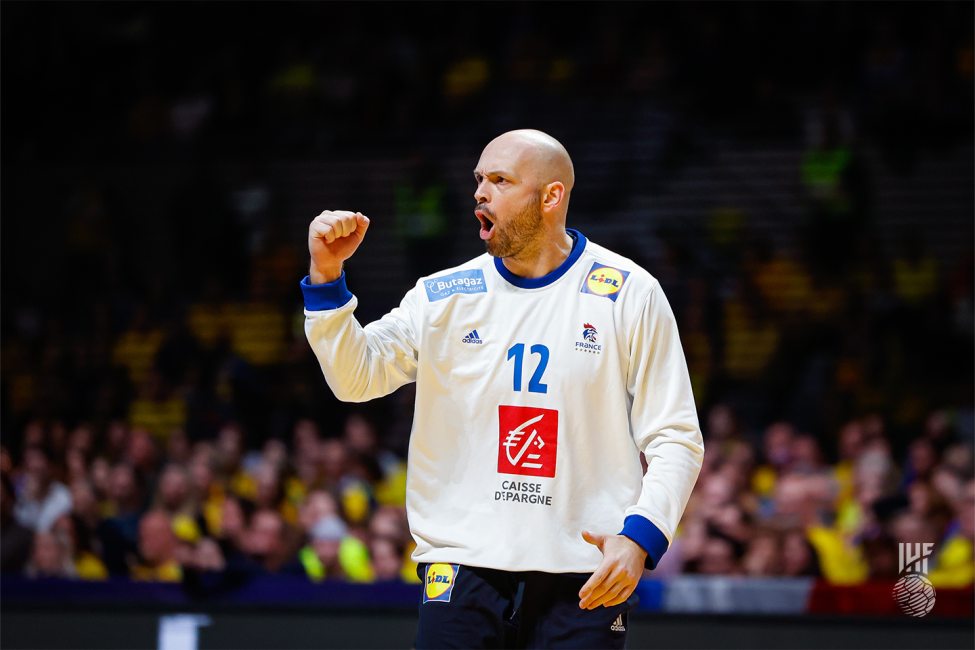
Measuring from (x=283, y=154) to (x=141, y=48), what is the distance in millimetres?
2316

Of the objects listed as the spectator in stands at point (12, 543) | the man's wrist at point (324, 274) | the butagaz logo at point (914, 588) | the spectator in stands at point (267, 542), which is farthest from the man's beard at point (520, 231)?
the spectator in stands at point (12, 543)

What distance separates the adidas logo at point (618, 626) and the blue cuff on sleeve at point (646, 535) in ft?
0.62

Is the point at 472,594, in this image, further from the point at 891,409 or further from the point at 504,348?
the point at 891,409

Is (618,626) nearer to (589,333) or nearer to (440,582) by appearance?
(440,582)

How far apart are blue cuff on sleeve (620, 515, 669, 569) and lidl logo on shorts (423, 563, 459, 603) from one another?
1.46 ft

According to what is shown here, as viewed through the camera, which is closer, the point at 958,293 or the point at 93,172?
the point at 958,293

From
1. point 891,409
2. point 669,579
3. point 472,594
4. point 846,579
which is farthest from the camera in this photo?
point 891,409

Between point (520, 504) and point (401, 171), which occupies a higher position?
point (401, 171)

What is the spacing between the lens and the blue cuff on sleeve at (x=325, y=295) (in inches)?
104

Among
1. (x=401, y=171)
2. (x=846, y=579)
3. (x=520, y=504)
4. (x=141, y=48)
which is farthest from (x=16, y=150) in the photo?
(x=520, y=504)

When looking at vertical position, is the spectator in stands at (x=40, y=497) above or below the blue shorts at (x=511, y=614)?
below

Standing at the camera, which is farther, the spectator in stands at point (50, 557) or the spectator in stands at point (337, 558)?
the spectator in stands at point (50, 557)

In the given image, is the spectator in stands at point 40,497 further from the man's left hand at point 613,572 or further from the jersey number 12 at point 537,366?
the man's left hand at point 613,572

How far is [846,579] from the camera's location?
230 inches
